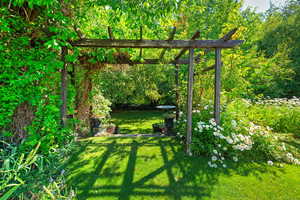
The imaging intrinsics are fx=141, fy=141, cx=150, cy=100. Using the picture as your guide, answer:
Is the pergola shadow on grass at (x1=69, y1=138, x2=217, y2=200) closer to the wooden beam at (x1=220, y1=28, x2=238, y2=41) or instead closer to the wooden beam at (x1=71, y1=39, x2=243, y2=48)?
the wooden beam at (x1=71, y1=39, x2=243, y2=48)

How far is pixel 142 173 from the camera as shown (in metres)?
2.59

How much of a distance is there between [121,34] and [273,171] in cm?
419

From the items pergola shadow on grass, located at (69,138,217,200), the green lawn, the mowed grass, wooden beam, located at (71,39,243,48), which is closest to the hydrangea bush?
the green lawn

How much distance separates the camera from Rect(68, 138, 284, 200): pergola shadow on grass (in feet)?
6.97

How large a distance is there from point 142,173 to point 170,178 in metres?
0.51

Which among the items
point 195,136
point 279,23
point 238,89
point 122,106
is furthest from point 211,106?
point 279,23

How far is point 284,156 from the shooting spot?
306 cm

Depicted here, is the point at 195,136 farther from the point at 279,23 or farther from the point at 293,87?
the point at 279,23

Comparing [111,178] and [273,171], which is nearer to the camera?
[111,178]

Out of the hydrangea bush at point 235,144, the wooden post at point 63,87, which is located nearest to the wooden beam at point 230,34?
the hydrangea bush at point 235,144

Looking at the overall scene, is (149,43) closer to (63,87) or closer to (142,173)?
(63,87)

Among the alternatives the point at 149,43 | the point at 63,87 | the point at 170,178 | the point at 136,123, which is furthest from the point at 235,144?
the point at 136,123

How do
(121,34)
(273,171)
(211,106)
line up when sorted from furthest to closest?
(211,106) → (121,34) → (273,171)

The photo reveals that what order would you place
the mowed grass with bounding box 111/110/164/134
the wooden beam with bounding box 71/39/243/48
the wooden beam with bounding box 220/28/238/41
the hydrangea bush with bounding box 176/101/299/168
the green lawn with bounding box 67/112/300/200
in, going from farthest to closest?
the mowed grass with bounding box 111/110/164/134, the hydrangea bush with bounding box 176/101/299/168, the wooden beam with bounding box 71/39/243/48, the wooden beam with bounding box 220/28/238/41, the green lawn with bounding box 67/112/300/200
